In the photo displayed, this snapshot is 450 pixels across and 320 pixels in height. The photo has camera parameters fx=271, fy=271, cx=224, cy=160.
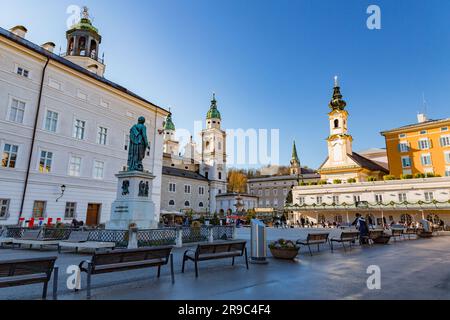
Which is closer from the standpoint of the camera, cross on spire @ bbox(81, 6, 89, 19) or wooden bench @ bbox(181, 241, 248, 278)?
wooden bench @ bbox(181, 241, 248, 278)

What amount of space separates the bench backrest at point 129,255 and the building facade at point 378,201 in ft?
126

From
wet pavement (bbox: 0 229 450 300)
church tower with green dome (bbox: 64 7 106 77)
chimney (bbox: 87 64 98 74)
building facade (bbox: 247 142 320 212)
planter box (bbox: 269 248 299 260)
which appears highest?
church tower with green dome (bbox: 64 7 106 77)

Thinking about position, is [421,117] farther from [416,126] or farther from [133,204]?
[133,204]

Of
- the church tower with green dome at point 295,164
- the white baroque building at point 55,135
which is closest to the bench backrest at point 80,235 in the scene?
the white baroque building at point 55,135

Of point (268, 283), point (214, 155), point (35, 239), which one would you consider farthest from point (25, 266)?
point (214, 155)

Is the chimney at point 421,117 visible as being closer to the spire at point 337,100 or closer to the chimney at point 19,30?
the spire at point 337,100

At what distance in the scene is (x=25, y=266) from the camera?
14.5 ft

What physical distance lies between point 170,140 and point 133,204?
237 feet

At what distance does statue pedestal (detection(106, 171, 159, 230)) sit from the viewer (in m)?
13.3

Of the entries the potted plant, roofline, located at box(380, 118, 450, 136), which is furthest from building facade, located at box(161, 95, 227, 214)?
the potted plant

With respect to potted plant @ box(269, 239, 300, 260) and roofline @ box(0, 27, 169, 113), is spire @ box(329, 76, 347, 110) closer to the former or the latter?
roofline @ box(0, 27, 169, 113)

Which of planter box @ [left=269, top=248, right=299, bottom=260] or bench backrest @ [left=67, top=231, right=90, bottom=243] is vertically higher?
bench backrest @ [left=67, top=231, right=90, bottom=243]
